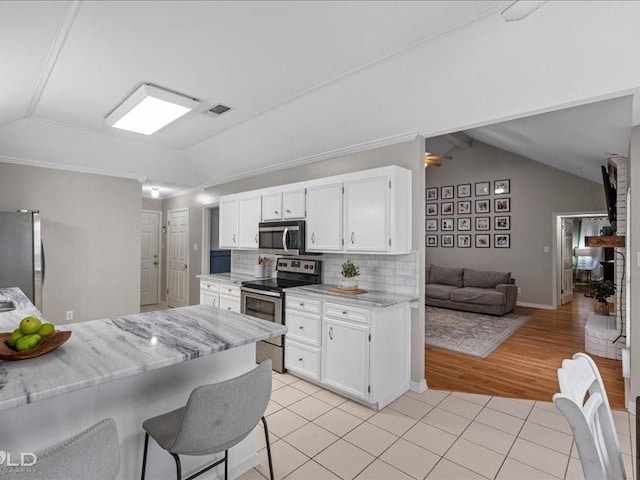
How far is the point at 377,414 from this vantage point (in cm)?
286

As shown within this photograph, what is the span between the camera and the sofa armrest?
6262mm

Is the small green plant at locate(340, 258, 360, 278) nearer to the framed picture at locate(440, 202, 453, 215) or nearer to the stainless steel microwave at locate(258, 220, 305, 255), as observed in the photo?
the stainless steel microwave at locate(258, 220, 305, 255)

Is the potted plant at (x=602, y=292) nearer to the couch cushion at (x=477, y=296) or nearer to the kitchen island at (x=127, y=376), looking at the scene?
the couch cushion at (x=477, y=296)

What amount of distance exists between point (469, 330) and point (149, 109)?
17.1 feet

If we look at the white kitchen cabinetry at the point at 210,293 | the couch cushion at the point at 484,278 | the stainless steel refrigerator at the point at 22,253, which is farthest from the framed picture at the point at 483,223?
the stainless steel refrigerator at the point at 22,253

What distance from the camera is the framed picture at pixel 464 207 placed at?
793 cm

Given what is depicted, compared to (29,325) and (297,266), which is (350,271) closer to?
(297,266)

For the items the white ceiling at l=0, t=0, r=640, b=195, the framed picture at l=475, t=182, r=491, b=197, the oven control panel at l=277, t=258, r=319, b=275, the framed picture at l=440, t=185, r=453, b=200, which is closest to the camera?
the white ceiling at l=0, t=0, r=640, b=195

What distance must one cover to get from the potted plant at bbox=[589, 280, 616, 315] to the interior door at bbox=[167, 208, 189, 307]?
6.76 metres

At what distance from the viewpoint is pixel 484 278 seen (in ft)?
23.0

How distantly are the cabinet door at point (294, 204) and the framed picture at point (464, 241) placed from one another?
545 centimetres

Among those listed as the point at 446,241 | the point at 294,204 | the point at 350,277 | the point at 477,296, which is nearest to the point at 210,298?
the point at 294,204

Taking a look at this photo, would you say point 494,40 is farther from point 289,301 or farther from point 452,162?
point 452,162

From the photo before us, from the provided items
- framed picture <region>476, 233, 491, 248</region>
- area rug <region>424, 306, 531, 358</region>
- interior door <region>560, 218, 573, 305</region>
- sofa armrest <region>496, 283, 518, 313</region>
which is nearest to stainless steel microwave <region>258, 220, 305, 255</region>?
area rug <region>424, 306, 531, 358</region>
